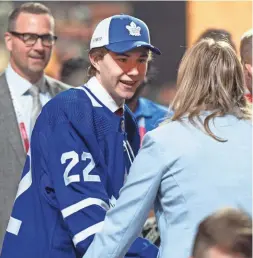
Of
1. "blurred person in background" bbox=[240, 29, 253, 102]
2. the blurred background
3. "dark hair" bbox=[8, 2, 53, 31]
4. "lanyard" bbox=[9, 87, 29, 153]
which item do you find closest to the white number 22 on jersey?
"blurred person in background" bbox=[240, 29, 253, 102]

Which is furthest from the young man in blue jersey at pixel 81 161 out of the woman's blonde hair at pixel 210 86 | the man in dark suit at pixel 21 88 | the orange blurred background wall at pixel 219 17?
the orange blurred background wall at pixel 219 17

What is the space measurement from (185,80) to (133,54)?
0.55 meters

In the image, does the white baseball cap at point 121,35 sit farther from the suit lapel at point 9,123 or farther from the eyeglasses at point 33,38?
the eyeglasses at point 33,38

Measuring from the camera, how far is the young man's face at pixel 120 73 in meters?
3.96

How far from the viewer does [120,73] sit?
394cm

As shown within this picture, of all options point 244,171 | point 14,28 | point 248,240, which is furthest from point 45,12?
point 248,240

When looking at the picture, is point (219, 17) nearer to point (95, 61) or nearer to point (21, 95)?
point (21, 95)

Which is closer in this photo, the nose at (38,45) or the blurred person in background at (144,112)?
the nose at (38,45)

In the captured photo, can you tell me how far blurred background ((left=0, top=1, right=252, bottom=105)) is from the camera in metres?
7.41

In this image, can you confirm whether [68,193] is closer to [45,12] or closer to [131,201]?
[131,201]

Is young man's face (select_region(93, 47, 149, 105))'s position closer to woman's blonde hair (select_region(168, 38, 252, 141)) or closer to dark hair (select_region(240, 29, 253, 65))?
woman's blonde hair (select_region(168, 38, 252, 141))

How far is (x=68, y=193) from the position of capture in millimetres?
3664

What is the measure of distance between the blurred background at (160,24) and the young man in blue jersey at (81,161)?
337cm

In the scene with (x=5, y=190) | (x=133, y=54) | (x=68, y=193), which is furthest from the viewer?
(x=5, y=190)
